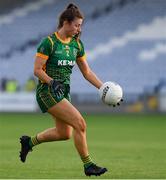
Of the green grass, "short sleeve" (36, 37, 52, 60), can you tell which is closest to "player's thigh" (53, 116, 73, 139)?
the green grass

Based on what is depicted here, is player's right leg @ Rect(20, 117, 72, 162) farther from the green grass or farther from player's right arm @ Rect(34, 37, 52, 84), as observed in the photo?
player's right arm @ Rect(34, 37, 52, 84)

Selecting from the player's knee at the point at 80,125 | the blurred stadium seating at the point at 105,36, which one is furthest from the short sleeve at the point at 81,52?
the blurred stadium seating at the point at 105,36

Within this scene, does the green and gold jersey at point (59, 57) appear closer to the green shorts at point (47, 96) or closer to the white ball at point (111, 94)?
the green shorts at point (47, 96)

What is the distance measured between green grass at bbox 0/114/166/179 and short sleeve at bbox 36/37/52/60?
5.31ft

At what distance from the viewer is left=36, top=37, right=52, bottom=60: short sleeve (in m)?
10.1

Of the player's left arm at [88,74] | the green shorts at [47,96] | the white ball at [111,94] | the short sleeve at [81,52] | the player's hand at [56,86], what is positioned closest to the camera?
the player's hand at [56,86]

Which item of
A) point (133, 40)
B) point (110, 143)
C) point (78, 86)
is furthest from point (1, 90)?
point (110, 143)

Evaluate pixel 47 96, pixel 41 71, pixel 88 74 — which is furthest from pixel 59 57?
pixel 88 74

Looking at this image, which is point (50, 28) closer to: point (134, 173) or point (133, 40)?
point (133, 40)

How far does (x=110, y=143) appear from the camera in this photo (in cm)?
1769

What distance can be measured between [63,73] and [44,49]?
1.51ft

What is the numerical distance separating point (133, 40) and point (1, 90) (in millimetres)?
7309

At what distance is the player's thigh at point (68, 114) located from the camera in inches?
392

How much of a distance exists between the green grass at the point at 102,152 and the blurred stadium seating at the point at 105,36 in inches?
372
